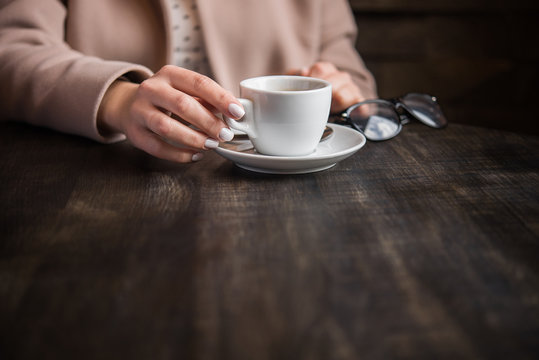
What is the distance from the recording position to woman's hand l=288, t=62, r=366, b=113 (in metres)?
0.81

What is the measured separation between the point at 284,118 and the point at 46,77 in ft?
1.29

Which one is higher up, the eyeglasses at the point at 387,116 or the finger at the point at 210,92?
the finger at the point at 210,92

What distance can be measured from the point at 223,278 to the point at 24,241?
0.19 m

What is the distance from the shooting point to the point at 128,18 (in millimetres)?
923

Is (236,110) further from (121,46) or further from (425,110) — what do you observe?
(121,46)

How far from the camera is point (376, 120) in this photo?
761mm

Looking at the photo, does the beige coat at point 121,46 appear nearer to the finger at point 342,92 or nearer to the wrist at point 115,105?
the wrist at point 115,105

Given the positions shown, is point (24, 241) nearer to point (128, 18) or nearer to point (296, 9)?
point (128, 18)

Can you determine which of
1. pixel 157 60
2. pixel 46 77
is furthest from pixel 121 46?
pixel 46 77

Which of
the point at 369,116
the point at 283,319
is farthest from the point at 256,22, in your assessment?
the point at 283,319

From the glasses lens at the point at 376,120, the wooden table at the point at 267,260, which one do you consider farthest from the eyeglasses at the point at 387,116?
the wooden table at the point at 267,260

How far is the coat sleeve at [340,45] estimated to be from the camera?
1.11 meters

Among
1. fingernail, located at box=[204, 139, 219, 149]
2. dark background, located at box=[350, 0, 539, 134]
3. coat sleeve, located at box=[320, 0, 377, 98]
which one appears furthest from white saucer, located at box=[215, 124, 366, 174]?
dark background, located at box=[350, 0, 539, 134]

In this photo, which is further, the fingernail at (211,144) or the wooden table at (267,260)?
the fingernail at (211,144)
